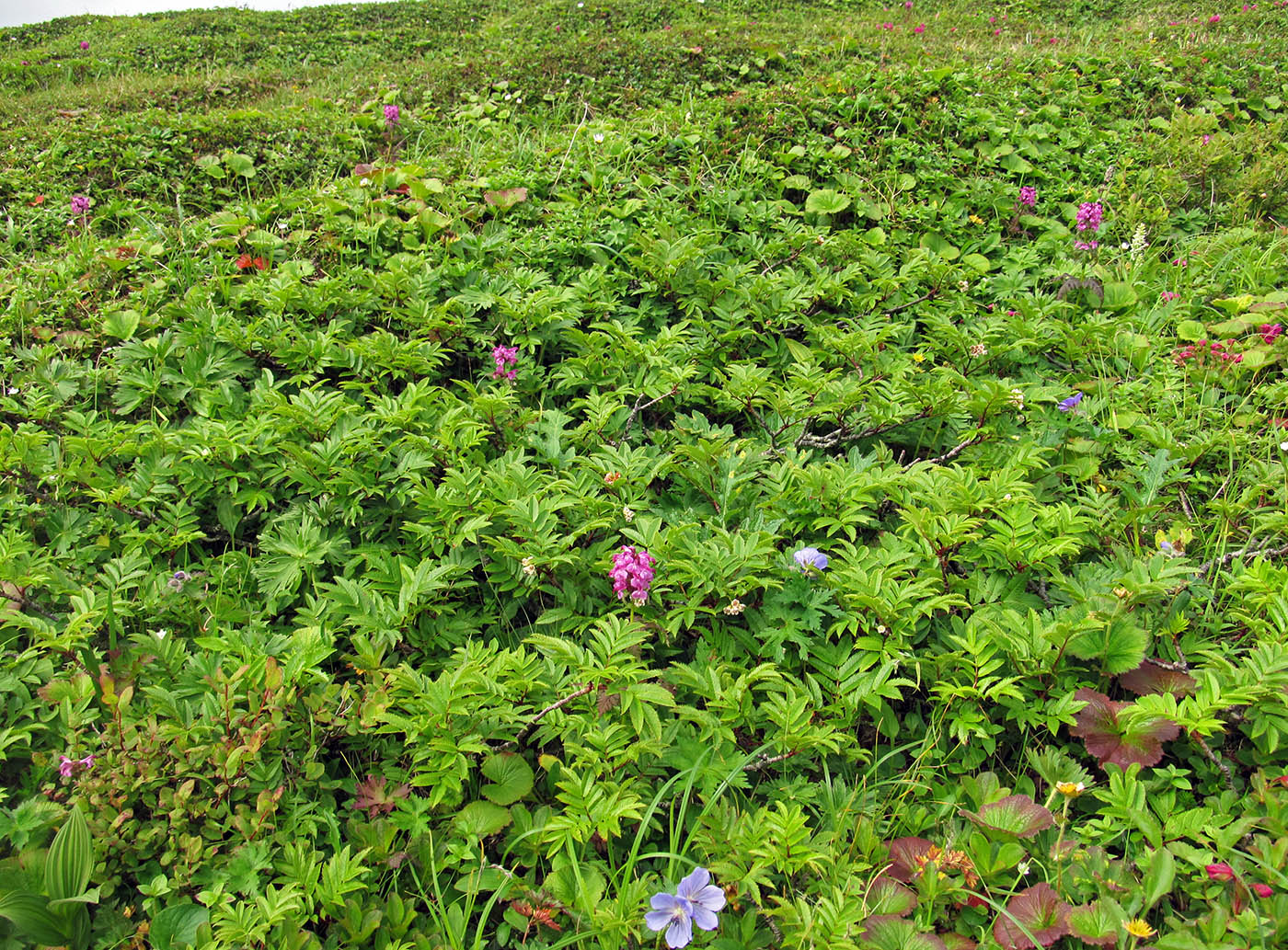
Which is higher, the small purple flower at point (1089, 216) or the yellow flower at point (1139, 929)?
the small purple flower at point (1089, 216)

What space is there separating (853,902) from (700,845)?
1.19 ft

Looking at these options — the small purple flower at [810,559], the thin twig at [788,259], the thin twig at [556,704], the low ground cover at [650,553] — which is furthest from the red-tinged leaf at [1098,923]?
the thin twig at [788,259]

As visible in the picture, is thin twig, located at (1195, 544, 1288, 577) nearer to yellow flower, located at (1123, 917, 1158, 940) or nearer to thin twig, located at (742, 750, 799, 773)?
yellow flower, located at (1123, 917, 1158, 940)

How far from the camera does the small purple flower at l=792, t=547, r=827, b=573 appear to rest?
93.4 inches

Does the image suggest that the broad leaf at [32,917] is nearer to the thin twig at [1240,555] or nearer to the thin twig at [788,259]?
the thin twig at [1240,555]

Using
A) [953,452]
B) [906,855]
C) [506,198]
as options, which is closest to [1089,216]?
[953,452]

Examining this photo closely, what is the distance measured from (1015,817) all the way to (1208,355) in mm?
2766

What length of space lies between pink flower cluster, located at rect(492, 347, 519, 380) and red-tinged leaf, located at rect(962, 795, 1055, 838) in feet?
7.84

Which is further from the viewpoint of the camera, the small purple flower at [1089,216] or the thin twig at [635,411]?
the small purple flower at [1089,216]

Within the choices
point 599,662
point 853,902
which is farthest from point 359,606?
point 853,902

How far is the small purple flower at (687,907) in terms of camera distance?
1600 mm

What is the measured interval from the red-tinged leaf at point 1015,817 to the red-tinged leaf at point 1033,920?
0.47 ft

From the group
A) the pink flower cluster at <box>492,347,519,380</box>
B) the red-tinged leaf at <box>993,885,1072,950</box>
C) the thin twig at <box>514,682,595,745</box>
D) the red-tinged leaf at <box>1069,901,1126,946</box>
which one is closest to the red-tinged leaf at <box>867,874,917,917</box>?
the red-tinged leaf at <box>993,885,1072,950</box>

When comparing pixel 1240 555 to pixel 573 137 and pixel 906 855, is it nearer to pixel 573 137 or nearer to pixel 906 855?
pixel 906 855
